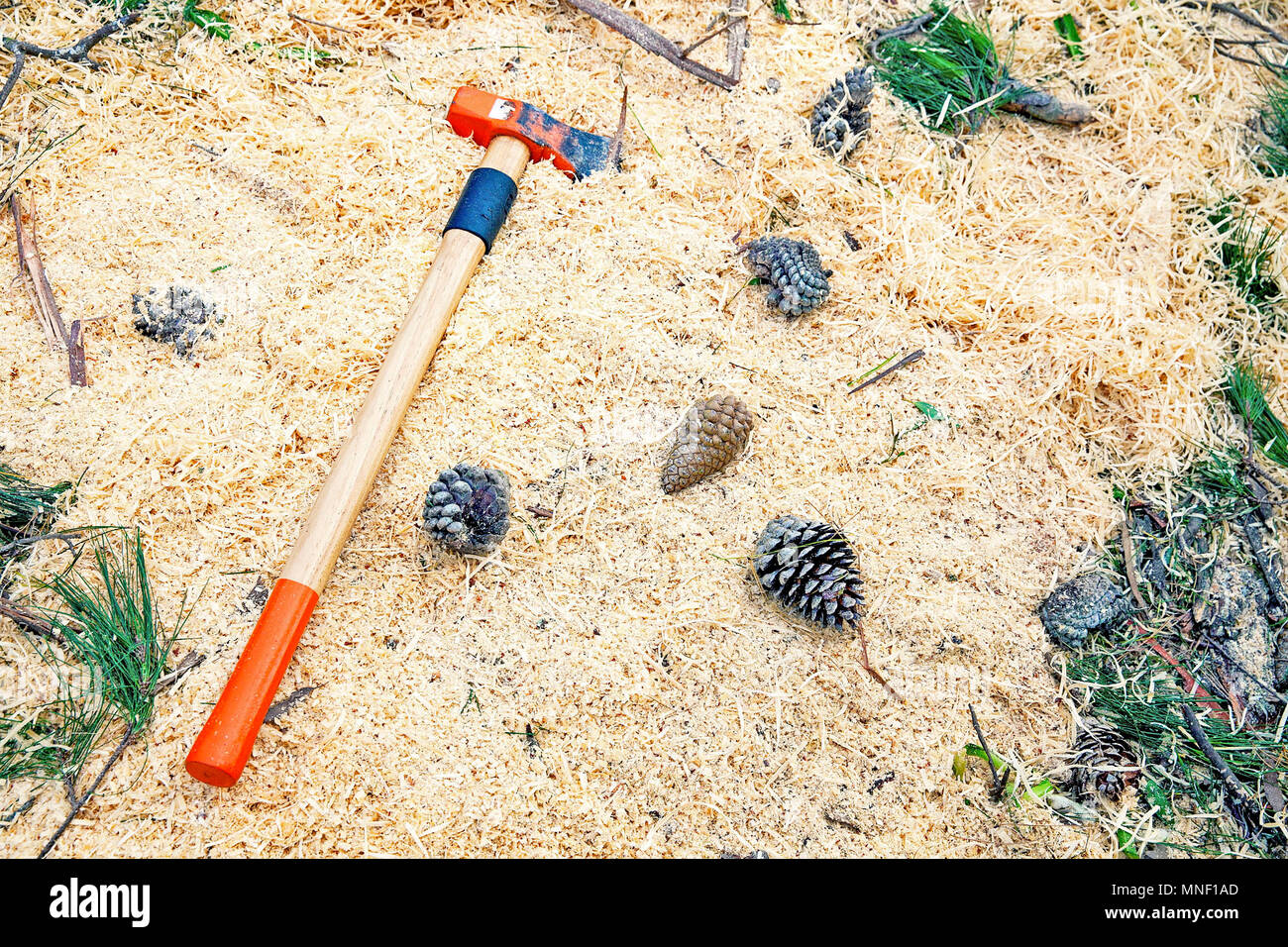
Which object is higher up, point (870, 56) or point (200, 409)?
point (870, 56)

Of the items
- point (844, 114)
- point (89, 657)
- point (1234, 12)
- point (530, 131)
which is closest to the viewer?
point (89, 657)

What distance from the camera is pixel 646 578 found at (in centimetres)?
217

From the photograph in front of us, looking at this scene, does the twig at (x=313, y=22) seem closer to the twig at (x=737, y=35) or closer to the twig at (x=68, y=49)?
the twig at (x=68, y=49)

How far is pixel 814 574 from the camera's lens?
6.83 ft

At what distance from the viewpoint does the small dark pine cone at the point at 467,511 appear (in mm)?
2057

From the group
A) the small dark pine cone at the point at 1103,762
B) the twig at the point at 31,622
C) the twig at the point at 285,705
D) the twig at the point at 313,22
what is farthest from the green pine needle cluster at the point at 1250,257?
the twig at the point at 31,622

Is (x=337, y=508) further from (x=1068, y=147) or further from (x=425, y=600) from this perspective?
(x=1068, y=147)

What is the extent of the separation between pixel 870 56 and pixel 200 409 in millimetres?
Result: 2662

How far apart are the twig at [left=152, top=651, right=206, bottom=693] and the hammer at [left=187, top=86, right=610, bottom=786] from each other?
0.20 m

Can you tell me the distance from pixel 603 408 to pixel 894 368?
93cm

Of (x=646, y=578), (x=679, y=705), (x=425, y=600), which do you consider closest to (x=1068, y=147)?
(x=646, y=578)

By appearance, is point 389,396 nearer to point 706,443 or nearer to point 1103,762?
point 706,443

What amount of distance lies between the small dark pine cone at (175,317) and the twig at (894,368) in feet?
6.24

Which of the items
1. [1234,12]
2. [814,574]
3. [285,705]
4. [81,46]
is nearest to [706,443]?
[814,574]
